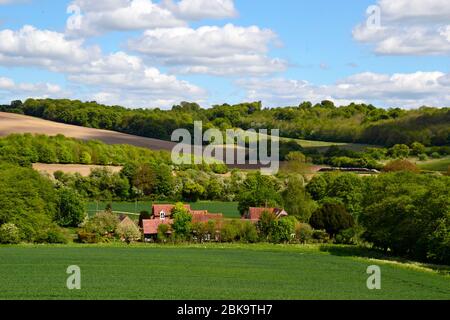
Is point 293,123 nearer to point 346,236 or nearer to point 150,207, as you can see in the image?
point 150,207

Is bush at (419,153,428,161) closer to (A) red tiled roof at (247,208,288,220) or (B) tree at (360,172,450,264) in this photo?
(A) red tiled roof at (247,208,288,220)

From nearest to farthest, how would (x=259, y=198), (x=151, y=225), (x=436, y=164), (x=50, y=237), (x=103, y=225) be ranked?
(x=50, y=237)
(x=103, y=225)
(x=151, y=225)
(x=259, y=198)
(x=436, y=164)

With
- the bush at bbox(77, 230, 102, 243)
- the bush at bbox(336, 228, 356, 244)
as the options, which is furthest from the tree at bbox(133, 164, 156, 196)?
the bush at bbox(336, 228, 356, 244)

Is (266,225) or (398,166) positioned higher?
(398,166)

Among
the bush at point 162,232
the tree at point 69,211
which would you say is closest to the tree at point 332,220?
the bush at point 162,232

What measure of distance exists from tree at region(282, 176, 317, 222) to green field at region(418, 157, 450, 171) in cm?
3474

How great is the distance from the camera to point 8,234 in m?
65.1

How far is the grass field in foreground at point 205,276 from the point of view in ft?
102

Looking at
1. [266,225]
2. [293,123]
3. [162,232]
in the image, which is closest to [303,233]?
[266,225]

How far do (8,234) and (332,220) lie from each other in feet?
101

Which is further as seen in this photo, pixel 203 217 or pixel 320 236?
pixel 203 217

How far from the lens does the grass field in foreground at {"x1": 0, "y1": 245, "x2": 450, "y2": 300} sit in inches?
1228

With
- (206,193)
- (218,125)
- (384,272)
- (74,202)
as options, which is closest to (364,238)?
(384,272)

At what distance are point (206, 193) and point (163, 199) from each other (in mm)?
5808
